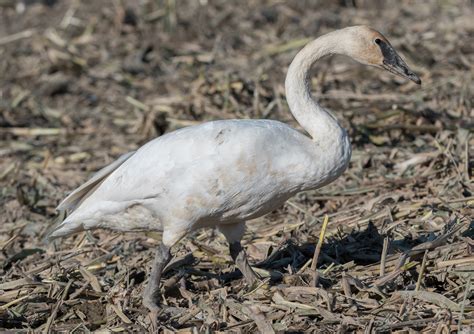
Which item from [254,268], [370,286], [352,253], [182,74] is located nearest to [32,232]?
[254,268]

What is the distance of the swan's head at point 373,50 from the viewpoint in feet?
19.4

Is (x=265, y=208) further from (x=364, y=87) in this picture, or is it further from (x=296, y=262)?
(x=364, y=87)

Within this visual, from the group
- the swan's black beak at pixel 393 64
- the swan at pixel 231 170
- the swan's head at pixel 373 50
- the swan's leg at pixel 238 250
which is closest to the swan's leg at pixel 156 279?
the swan at pixel 231 170

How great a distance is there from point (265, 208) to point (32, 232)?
3.00 m

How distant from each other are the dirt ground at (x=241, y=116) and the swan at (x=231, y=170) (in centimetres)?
48

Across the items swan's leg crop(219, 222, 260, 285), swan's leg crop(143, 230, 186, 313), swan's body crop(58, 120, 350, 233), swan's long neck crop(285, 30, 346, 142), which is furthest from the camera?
swan's leg crop(219, 222, 260, 285)

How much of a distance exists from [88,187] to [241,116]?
331 centimetres

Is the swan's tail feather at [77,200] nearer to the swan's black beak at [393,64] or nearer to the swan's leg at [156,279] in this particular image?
the swan's leg at [156,279]

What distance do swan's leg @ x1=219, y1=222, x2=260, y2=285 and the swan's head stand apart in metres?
1.29

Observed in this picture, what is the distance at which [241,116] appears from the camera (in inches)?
375

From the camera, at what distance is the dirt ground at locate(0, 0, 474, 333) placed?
19.2 ft

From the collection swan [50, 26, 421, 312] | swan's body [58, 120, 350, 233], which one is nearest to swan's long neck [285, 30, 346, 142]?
swan [50, 26, 421, 312]

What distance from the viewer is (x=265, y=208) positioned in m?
5.76

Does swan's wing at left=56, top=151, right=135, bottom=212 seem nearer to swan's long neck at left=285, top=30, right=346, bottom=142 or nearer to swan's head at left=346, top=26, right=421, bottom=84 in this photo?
swan's long neck at left=285, top=30, right=346, bottom=142
